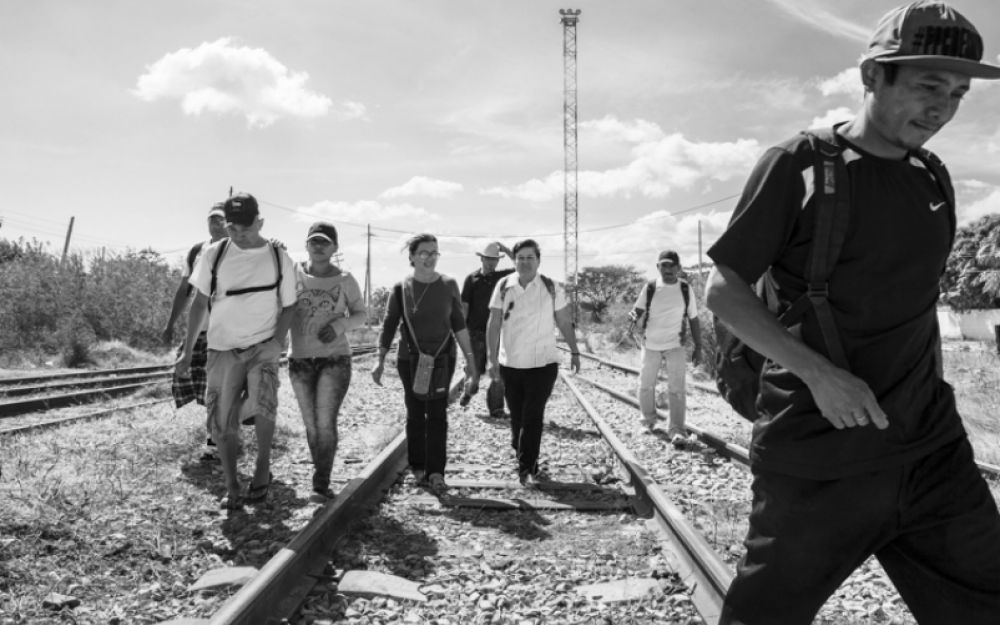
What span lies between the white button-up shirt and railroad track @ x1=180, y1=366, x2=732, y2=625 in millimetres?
1014

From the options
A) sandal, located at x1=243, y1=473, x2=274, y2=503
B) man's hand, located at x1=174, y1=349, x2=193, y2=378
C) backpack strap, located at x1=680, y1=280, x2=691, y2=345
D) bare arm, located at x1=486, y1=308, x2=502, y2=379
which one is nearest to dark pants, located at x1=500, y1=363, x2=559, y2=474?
bare arm, located at x1=486, y1=308, x2=502, y2=379

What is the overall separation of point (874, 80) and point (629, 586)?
2.65 meters

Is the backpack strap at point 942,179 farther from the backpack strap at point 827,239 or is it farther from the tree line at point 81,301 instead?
the tree line at point 81,301

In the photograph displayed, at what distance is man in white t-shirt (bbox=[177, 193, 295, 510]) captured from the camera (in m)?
5.03

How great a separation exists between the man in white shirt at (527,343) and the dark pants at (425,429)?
1.73ft

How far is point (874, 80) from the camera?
1.99m

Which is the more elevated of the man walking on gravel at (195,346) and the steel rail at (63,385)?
the man walking on gravel at (195,346)

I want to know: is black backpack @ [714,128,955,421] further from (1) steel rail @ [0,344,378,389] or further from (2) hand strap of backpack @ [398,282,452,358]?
(1) steel rail @ [0,344,378,389]

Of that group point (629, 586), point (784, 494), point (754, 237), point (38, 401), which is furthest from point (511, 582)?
point (38, 401)

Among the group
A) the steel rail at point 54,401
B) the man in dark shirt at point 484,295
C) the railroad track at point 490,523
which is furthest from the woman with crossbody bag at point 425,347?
the steel rail at point 54,401

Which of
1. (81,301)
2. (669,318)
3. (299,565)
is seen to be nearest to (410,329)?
(299,565)

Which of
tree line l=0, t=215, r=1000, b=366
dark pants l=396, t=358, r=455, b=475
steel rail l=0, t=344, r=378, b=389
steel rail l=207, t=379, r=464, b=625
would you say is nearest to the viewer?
steel rail l=207, t=379, r=464, b=625

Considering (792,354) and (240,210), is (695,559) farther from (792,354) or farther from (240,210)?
(240,210)

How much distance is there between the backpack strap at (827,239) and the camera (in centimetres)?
188
